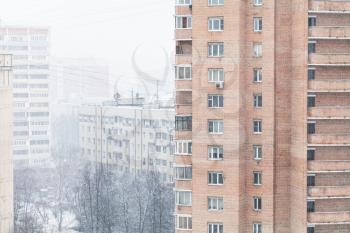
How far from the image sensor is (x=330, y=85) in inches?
254

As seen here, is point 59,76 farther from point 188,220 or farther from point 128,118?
point 188,220

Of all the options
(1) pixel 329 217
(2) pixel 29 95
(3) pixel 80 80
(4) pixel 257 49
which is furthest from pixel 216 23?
(3) pixel 80 80

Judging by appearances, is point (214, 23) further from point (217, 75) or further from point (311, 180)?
point (311, 180)

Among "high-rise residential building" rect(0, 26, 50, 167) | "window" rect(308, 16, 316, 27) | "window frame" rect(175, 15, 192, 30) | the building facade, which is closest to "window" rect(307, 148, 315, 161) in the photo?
"window" rect(308, 16, 316, 27)

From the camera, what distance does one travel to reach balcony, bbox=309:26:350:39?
639cm

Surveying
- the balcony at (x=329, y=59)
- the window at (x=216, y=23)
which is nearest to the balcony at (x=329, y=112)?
the balcony at (x=329, y=59)

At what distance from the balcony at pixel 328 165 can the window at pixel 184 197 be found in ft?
3.40

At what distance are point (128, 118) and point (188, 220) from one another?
33.5 feet

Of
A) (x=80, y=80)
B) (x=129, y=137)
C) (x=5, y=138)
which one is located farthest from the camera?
(x=80, y=80)

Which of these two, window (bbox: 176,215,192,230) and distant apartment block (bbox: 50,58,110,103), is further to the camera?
distant apartment block (bbox: 50,58,110,103)

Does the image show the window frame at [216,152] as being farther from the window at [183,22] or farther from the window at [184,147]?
the window at [183,22]

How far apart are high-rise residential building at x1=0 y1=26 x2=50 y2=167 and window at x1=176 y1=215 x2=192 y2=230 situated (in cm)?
1495

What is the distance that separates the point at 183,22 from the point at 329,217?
2038 millimetres

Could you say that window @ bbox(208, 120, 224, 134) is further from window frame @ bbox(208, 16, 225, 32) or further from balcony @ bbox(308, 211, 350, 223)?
balcony @ bbox(308, 211, 350, 223)
